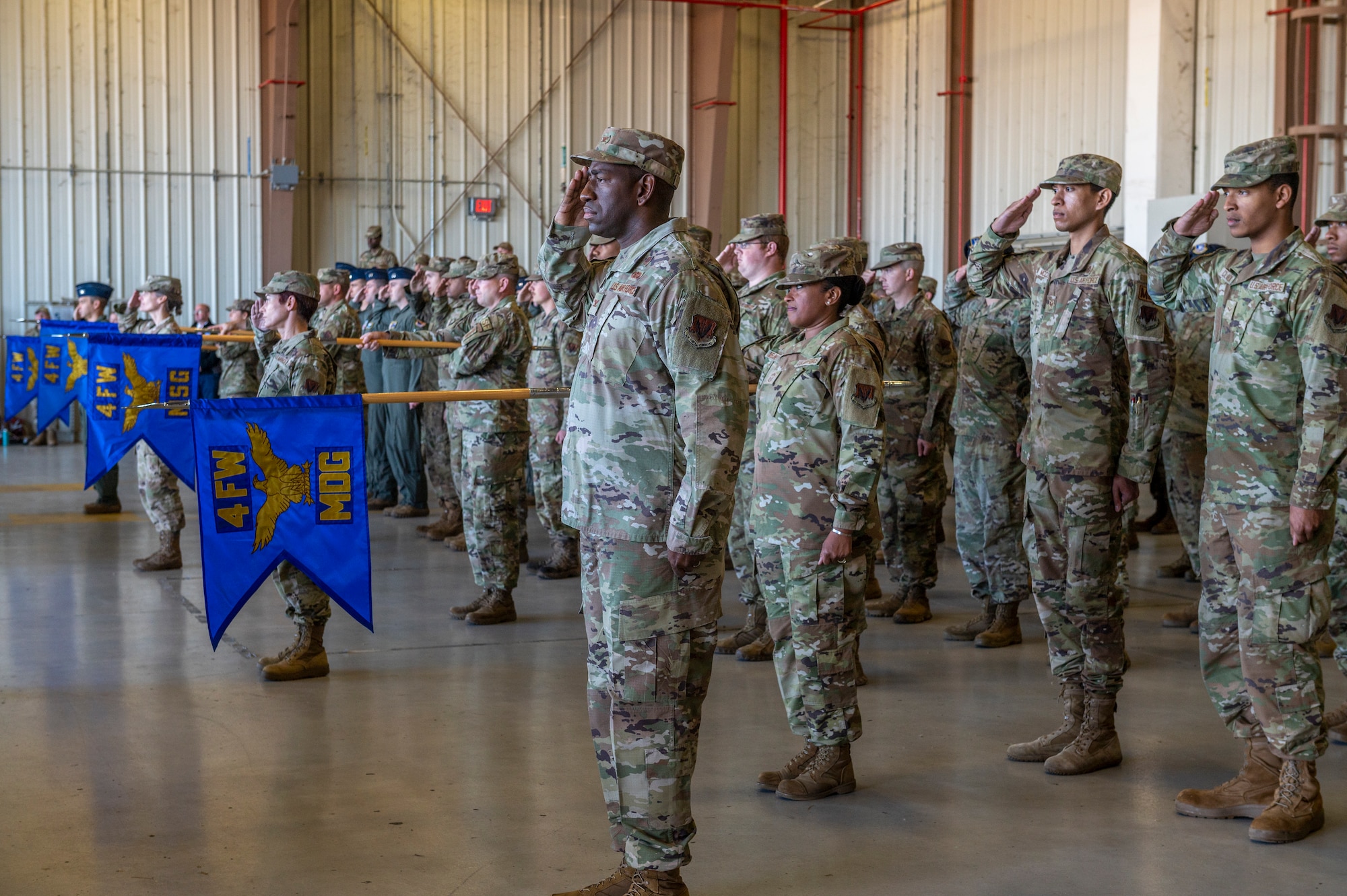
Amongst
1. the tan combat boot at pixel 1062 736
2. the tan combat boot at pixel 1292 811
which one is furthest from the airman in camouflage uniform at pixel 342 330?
the tan combat boot at pixel 1292 811

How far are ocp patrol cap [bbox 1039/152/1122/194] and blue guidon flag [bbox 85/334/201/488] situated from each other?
5.03 meters

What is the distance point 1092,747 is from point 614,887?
189cm

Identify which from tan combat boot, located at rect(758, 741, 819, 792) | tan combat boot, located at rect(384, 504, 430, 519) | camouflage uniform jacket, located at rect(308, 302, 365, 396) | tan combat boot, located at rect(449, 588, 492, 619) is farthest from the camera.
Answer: tan combat boot, located at rect(384, 504, 430, 519)

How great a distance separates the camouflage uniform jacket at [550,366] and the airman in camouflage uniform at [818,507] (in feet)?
12.1

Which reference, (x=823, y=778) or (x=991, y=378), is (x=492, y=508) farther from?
(x=823, y=778)

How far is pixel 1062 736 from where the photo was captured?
452 cm

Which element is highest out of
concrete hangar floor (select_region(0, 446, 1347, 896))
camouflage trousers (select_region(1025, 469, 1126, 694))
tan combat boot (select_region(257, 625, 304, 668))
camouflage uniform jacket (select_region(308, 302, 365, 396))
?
camouflage uniform jacket (select_region(308, 302, 365, 396))

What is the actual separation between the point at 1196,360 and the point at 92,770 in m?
5.60

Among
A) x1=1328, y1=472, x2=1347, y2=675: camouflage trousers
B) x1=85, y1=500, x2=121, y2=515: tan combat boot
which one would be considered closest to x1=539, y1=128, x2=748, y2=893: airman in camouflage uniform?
x1=1328, y1=472, x2=1347, y2=675: camouflage trousers

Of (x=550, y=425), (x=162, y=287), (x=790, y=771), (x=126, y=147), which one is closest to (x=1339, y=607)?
(x=790, y=771)

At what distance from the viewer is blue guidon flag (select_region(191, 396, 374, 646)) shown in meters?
5.08

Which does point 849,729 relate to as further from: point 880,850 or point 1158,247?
point 1158,247

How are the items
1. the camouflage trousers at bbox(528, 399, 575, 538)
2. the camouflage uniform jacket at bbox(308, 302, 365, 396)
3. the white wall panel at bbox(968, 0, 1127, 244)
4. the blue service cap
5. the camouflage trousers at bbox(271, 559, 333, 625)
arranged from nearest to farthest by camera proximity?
the camouflage trousers at bbox(271, 559, 333, 625)
the camouflage trousers at bbox(528, 399, 575, 538)
the camouflage uniform jacket at bbox(308, 302, 365, 396)
the blue service cap
the white wall panel at bbox(968, 0, 1127, 244)

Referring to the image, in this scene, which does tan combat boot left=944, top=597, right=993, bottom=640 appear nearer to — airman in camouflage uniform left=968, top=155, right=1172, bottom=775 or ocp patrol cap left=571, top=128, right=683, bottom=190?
airman in camouflage uniform left=968, top=155, right=1172, bottom=775
